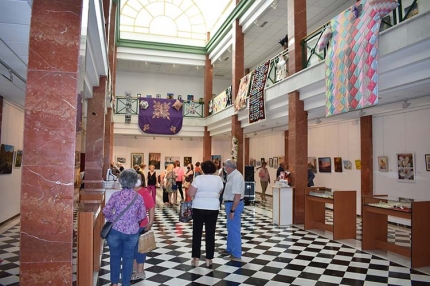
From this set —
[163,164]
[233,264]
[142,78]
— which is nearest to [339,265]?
[233,264]

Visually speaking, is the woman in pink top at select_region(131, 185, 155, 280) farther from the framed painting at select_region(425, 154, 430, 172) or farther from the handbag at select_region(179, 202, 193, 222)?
the framed painting at select_region(425, 154, 430, 172)

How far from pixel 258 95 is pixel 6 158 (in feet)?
28.0

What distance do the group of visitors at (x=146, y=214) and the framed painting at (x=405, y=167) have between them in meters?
6.66

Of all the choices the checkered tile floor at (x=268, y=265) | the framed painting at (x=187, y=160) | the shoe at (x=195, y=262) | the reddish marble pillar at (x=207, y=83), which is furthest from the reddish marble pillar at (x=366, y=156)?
the framed painting at (x=187, y=160)

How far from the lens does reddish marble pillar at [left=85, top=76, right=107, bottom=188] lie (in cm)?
912

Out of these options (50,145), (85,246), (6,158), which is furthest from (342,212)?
(6,158)

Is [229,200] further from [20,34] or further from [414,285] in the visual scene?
[20,34]

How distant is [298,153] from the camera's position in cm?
1009

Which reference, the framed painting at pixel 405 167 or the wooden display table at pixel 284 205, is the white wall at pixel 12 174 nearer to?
the wooden display table at pixel 284 205

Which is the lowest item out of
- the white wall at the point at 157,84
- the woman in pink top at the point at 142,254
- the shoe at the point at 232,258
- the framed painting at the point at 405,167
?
the shoe at the point at 232,258

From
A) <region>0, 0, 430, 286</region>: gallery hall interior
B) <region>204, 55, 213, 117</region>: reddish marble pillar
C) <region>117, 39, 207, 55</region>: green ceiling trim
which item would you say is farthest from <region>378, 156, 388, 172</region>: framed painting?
<region>117, 39, 207, 55</region>: green ceiling trim

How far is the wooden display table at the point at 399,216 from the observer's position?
607cm

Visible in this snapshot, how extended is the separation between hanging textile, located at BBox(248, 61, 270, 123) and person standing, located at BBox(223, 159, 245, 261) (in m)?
6.17

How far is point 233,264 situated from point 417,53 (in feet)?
17.0
